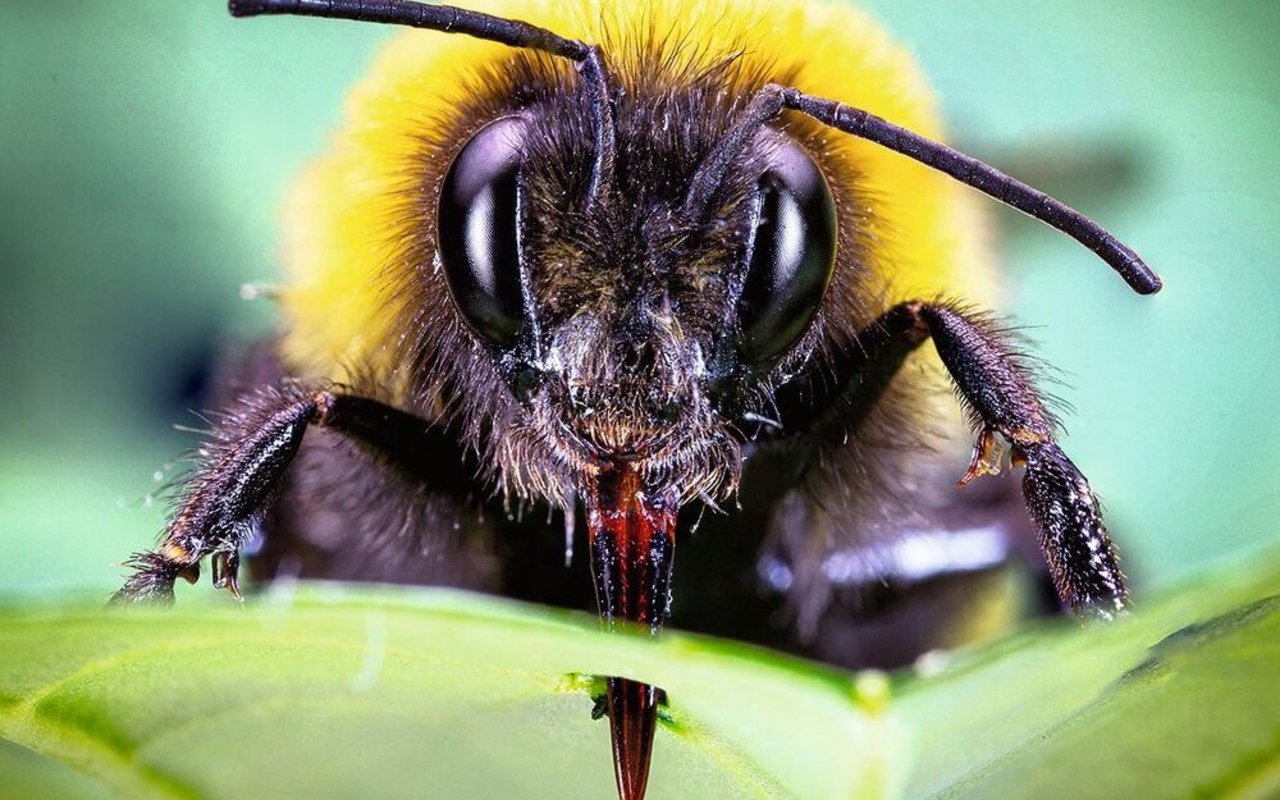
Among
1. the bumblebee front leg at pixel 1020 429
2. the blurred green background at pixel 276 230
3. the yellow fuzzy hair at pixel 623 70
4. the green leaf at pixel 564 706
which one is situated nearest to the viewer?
Result: the green leaf at pixel 564 706

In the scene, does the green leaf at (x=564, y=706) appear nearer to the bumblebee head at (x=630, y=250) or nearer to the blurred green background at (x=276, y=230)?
the bumblebee head at (x=630, y=250)

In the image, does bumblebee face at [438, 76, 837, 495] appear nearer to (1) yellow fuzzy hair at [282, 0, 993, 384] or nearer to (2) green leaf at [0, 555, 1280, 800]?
(1) yellow fuzzy hair at [282, 0, 993, 384]

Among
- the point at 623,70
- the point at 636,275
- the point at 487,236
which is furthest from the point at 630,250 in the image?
the point at 623,70

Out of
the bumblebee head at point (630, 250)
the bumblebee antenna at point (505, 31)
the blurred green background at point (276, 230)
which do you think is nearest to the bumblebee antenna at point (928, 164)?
the bumblebee head at point (630, 250)

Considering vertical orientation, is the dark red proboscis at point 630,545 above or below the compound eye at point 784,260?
below

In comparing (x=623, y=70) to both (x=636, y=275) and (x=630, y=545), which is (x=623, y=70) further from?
(x=630, y=545)

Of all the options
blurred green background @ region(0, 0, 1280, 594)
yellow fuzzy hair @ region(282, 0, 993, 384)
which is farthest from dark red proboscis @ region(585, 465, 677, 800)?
blurred green background @ region(0, 0, 1280, 594)

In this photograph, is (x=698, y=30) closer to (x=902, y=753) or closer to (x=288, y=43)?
(x=902, y=753)
